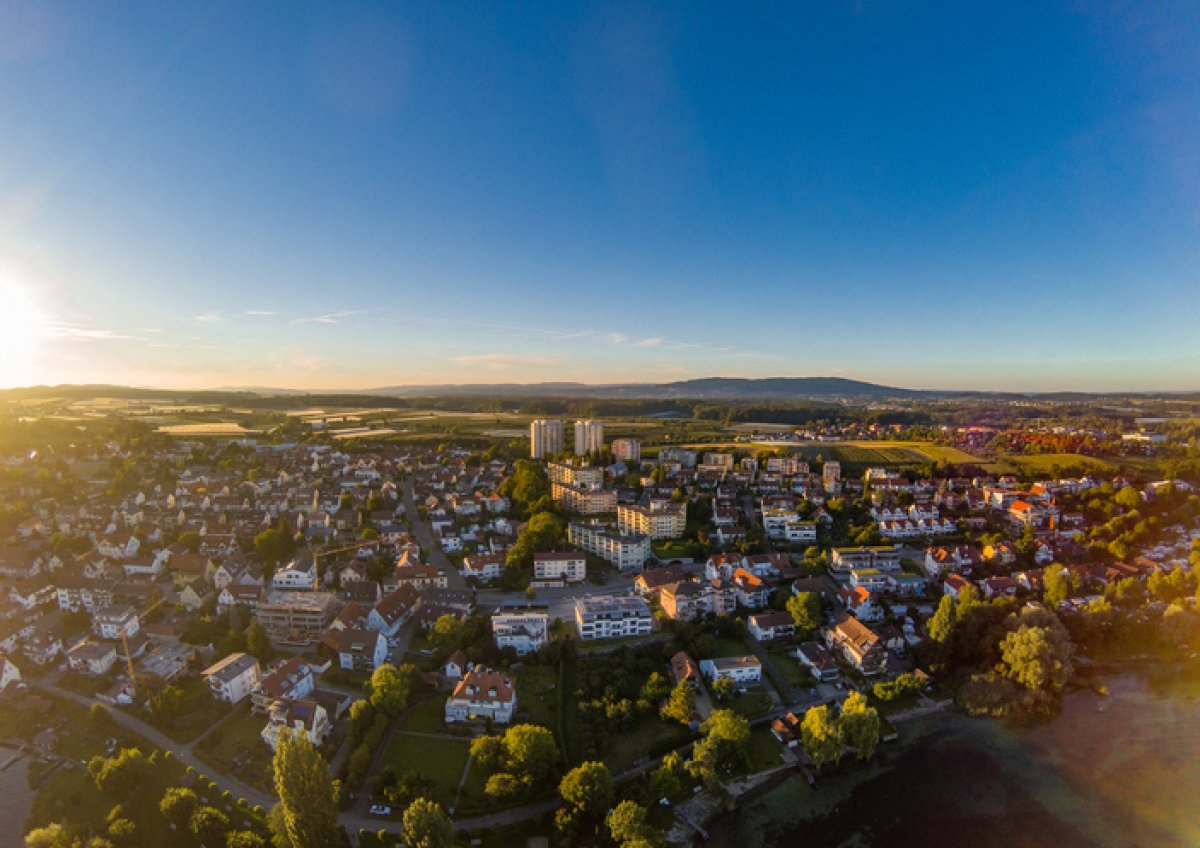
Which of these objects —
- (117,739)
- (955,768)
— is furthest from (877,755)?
(117,739)

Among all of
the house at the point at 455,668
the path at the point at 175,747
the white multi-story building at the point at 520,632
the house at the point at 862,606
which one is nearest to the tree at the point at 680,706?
the white multi-story building at the point at 520,632

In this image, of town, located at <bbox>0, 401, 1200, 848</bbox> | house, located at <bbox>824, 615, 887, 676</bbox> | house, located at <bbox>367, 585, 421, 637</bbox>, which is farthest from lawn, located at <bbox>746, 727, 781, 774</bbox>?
house, located at <bbox>367, 585, 421, 637</bbox>

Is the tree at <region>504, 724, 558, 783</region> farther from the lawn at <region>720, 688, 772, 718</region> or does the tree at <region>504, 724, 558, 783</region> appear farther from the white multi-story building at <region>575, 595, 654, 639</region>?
the white multi-story building at <region>575, 595, 654, 639</region>

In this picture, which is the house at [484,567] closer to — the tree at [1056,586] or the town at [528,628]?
the town at [528,628]

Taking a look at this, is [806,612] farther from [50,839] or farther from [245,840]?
[50,839]

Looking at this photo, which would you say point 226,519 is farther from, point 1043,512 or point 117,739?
point 1043,512

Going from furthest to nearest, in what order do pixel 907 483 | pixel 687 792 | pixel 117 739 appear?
pixel 907 483
pixel 117 739
pixel 687 792
